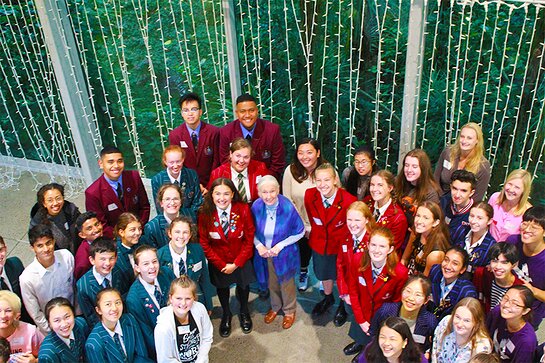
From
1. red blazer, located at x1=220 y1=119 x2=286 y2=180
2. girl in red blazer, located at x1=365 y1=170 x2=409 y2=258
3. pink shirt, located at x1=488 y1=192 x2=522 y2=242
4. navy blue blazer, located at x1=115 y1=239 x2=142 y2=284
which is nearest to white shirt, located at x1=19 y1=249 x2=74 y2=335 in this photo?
navy blue blazer, located at x1=115 y1=239 x2=142 y2=284

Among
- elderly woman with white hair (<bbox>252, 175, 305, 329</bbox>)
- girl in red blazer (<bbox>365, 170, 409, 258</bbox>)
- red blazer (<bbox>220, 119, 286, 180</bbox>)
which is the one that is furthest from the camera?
red blazer (<bbox>220, 119, 286, 180</bbox>)

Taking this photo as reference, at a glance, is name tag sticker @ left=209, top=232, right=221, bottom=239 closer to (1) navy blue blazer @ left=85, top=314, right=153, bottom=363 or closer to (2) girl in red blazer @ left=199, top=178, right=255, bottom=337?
(2) girl in red blazer @ left=199, top=178, right=255, bottom=337

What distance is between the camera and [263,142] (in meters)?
4.27

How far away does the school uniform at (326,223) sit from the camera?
3.77 metres

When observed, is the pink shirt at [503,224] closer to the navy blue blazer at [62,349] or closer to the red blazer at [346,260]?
the red blazer at [346,260]

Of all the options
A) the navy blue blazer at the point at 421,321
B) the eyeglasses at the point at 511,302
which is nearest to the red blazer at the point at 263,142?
the navy blue blazer at the point at 421,321

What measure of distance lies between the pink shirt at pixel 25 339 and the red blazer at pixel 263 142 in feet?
5.67

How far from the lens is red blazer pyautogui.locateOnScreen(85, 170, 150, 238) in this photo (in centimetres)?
400

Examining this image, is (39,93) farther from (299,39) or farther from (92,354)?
(92,354)

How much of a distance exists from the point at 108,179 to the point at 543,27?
3290mm

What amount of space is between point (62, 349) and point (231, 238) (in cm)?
121

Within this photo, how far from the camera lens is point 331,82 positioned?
4.94 metres

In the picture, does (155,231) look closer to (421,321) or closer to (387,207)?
(387,207)

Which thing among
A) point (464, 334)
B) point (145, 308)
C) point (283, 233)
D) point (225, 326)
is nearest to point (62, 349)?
point (145, 308)
